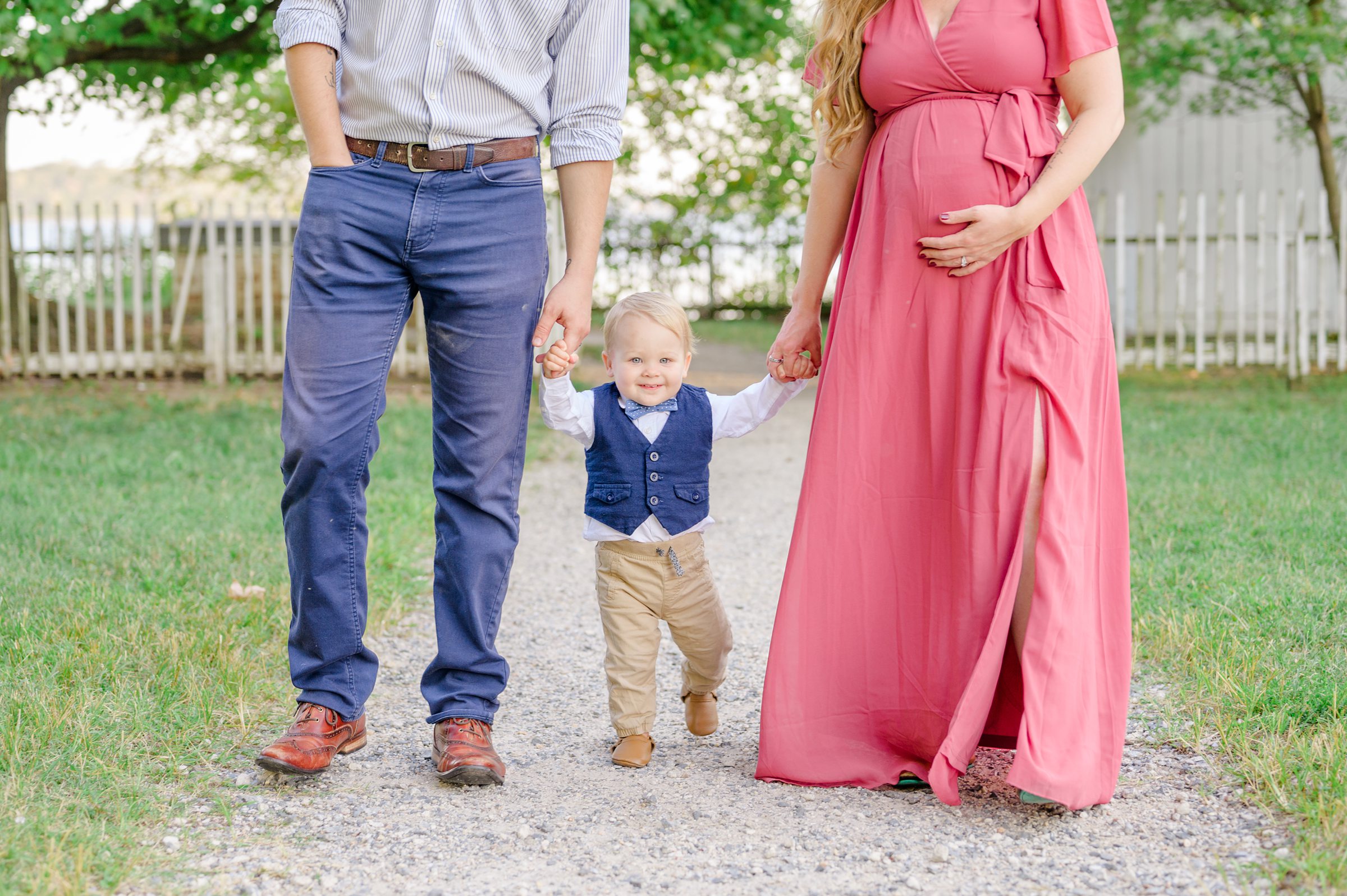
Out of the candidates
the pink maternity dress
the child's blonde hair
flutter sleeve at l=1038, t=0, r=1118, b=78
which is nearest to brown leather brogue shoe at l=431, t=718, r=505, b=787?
the pink maternity dress

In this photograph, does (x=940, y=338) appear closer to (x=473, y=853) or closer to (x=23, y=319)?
(x=473, y=853)

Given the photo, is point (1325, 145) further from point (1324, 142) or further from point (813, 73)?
point (813, 73)

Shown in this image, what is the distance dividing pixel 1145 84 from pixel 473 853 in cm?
1128

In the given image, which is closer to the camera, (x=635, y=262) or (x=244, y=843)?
(x=244, y=843)

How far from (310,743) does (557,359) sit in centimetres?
97

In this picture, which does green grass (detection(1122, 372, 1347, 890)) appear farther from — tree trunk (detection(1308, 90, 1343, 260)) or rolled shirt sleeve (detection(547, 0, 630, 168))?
tree trunk (detection(1308, 90, 1343, 260))

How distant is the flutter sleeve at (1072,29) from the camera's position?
244cm

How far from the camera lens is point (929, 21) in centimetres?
256

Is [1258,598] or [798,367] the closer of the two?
[798,367]

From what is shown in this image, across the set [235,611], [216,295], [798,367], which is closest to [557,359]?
[798,367]

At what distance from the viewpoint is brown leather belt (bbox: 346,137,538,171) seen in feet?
8.24

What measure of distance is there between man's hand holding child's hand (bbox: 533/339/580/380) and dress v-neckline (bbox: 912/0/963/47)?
976 millimetres

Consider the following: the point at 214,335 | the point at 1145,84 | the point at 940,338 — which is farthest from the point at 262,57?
the point at 940,338

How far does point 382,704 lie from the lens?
3318 mm
